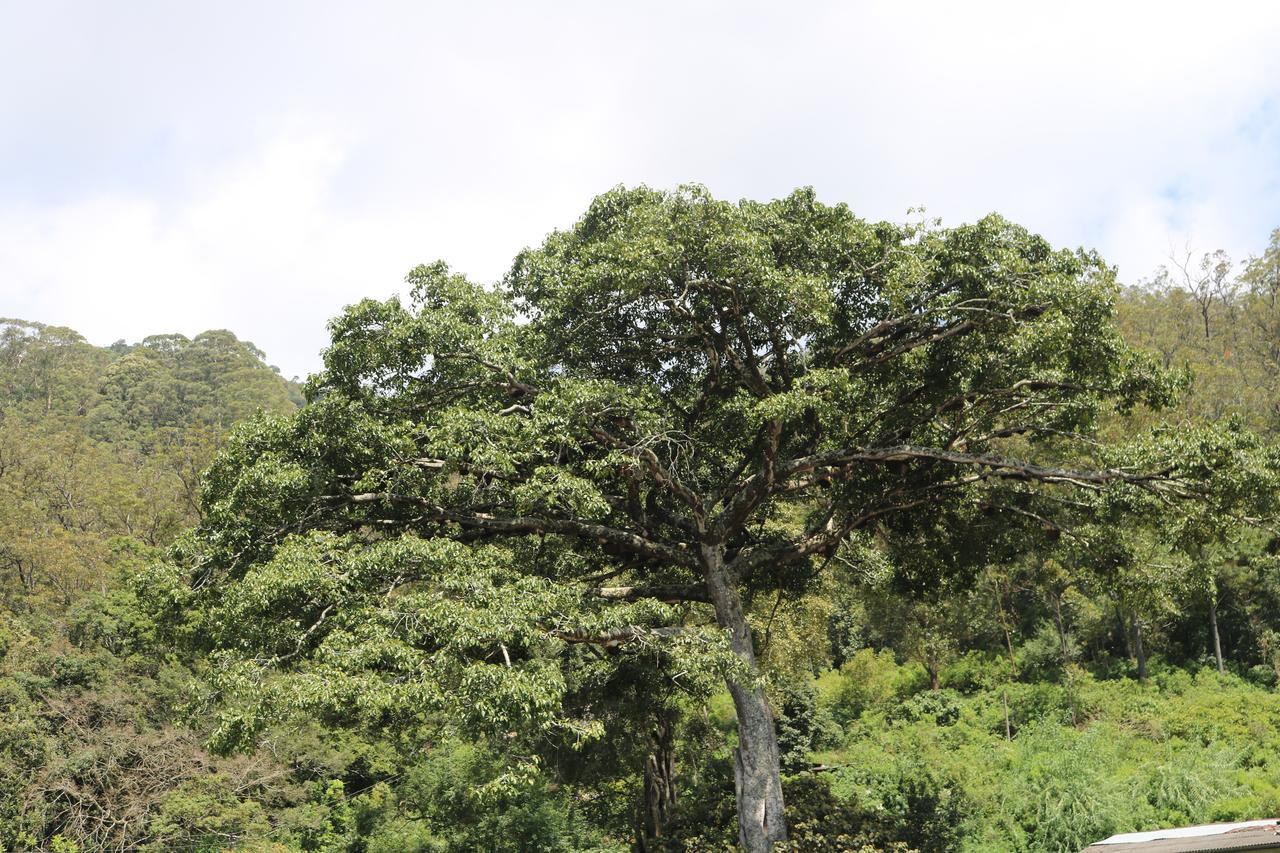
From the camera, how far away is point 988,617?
3142 centimetres

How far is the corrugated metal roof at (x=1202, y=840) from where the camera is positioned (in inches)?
285

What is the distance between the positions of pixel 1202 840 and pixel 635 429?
652 cm

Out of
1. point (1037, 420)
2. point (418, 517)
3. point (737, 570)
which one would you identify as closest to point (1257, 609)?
point (1037, 420)

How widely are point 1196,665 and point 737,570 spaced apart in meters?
21.5

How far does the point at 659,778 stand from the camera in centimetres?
1820

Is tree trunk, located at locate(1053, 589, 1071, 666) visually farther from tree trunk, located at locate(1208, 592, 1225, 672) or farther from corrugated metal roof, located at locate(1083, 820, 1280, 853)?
corrugated metal roof, located at locate(1083, 820, 1280, 853)

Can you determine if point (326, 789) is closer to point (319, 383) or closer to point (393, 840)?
point (393, 840)

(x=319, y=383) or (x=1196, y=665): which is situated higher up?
(x=319, y=383)

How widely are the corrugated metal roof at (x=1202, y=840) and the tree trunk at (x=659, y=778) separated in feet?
25.3

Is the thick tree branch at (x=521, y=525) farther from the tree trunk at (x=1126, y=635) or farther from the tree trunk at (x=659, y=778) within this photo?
the tree trunk at (x=1126, y=635)

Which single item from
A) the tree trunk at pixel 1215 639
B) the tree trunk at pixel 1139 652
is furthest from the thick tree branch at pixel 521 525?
the tree trunk at pixel 1215 639

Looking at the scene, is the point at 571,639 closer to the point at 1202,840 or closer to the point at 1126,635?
the point at 1202,840

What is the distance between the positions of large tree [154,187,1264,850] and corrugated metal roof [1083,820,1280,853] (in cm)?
345

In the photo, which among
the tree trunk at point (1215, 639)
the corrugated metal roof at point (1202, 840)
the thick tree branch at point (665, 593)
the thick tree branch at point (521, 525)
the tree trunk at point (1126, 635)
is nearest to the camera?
the corrugated metal roof at point (1202, 840)
